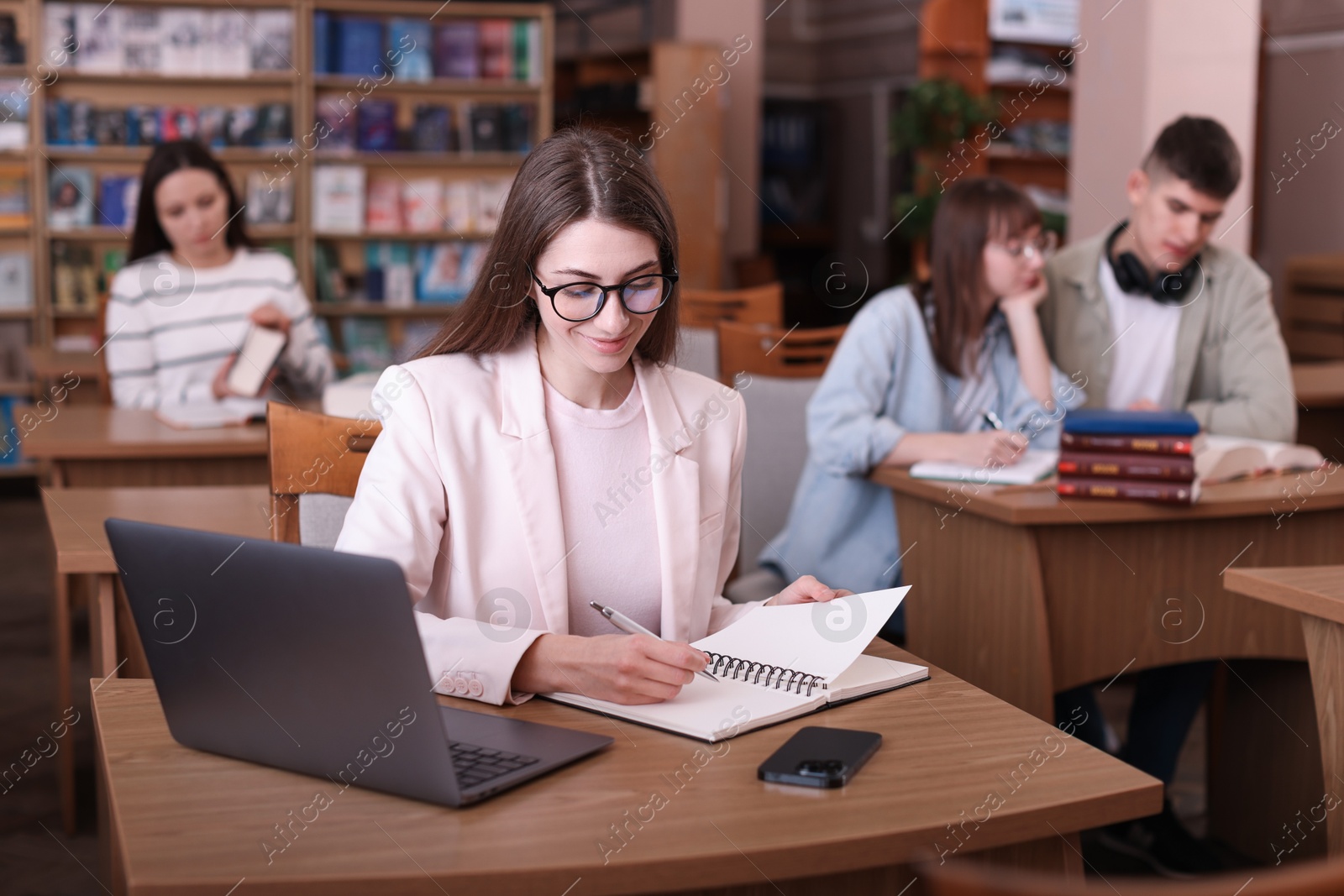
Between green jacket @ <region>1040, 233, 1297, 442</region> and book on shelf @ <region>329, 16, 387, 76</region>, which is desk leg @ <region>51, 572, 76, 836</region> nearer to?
green jacket @ <region>1040, 233, 1297, 442</region>

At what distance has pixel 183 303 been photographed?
385cm

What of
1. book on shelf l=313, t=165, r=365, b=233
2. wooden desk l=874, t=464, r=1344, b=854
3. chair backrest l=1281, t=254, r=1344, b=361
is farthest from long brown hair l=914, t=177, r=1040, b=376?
book on shelf l=313, t=165, r=365, b=233

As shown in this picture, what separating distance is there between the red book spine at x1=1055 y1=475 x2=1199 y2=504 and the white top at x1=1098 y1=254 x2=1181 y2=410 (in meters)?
0.88

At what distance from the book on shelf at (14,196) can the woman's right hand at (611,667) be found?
590cm

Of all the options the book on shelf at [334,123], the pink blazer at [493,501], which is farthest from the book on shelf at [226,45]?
the pink blazer at [493,501]

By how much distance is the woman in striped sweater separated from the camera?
378 centimetres

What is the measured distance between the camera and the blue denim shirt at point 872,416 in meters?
2.80

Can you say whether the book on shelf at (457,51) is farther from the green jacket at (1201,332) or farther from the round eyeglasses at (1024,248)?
the round eyeglasses at (1024,248)

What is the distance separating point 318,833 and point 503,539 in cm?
63

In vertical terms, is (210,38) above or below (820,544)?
above

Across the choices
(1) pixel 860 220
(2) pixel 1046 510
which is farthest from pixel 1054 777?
(1) pixel 860 220

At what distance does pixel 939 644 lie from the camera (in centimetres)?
264

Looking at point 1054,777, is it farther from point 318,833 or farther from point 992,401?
point 992,401

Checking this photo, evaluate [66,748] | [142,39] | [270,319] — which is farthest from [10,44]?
[66,748]
